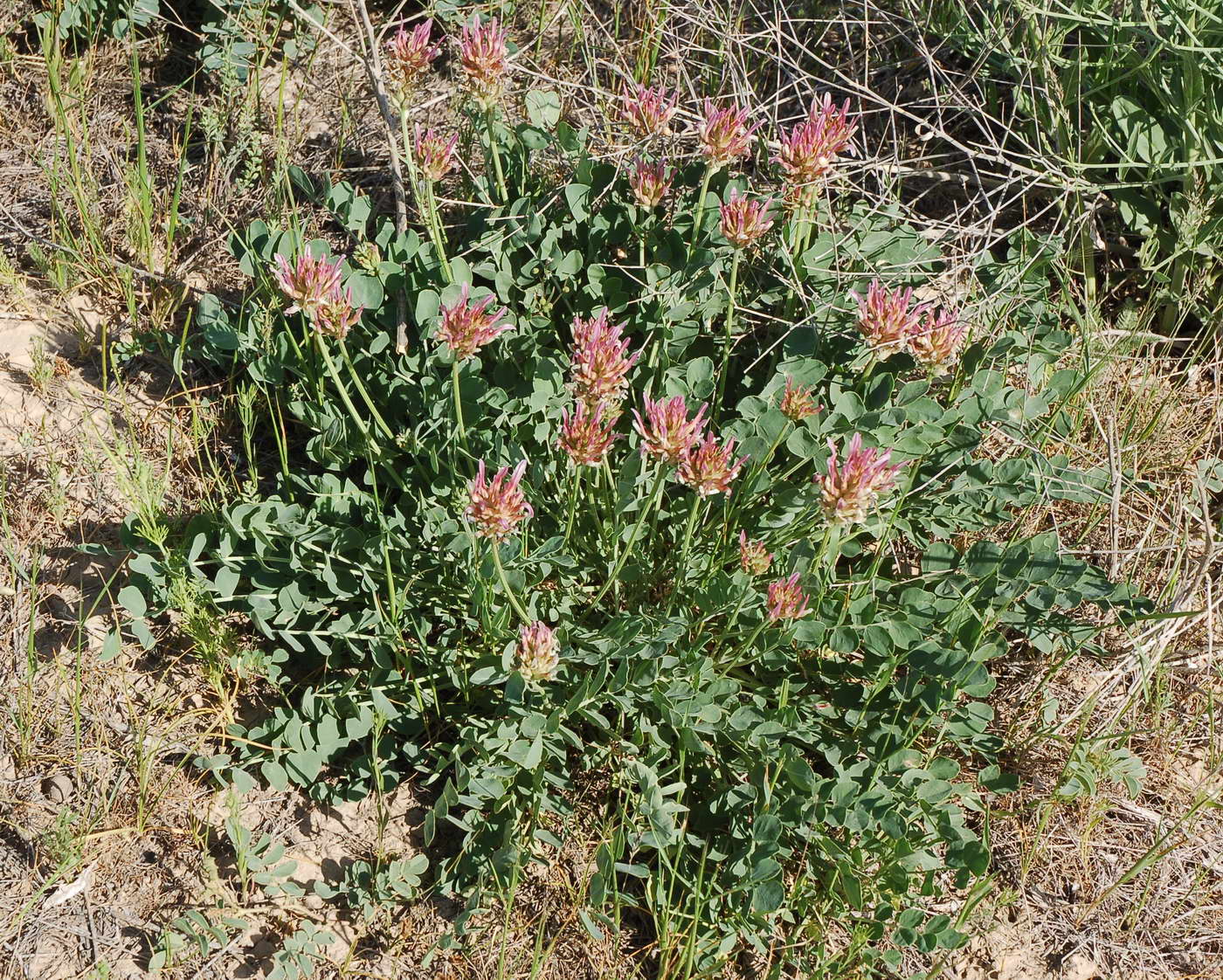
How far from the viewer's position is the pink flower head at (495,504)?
2043 millimetres

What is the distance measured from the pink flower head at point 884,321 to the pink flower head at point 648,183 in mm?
592

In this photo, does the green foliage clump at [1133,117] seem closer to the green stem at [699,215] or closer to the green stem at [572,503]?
the green stem at [699,215]

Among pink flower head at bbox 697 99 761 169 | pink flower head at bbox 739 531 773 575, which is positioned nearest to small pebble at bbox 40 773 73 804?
pink flower head at bbox 739 531 773 575

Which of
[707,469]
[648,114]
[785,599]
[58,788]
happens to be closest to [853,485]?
[707,469]

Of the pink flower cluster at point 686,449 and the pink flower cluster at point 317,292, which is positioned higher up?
the pink flower cluster at point 317,292

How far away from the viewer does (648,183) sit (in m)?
2.68

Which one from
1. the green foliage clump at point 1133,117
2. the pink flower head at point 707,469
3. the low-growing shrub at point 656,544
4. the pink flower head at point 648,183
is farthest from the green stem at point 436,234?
the green foliage clump at point 1133,117

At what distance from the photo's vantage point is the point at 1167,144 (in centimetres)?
326

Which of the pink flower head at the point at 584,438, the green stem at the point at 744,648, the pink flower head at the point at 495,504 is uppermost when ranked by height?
the pink flower head at the point at 584,438

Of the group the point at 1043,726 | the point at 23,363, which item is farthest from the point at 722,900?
the point at 23,363

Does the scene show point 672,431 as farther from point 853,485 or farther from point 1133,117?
point 1133,117

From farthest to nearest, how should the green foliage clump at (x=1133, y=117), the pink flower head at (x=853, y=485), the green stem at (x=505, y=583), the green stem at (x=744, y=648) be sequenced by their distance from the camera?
the green foliage clump at (x=1133, y=117) → the green stem at (x=744, y=648) → the green stem at (x=505, y=583) → the pink flower head at (x=853, y=485)

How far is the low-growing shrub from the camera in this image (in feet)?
7.57

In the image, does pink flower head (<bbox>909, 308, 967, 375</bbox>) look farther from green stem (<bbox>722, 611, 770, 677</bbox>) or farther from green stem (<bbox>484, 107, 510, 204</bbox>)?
green stem (<bbox>484, 107, 510, 204</bbox>)
